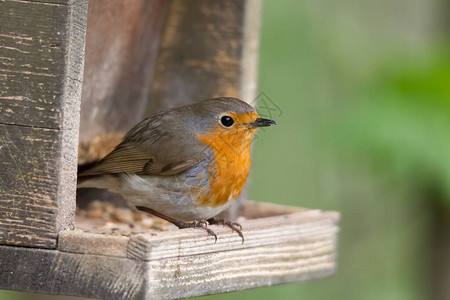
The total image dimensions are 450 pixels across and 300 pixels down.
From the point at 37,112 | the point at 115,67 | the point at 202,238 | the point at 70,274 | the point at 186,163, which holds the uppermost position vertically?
the point at 115,67

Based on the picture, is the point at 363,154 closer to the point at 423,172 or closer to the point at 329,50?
the point at 423,172

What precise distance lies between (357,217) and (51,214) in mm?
4452

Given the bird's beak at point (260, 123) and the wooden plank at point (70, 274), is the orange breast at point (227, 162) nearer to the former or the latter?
the bird's beak at point (260, 123)

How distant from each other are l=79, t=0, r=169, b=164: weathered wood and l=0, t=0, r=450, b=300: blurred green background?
147cm

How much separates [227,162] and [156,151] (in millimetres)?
354

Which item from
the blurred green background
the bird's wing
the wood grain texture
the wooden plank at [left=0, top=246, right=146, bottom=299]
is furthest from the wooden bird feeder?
the blurred green background

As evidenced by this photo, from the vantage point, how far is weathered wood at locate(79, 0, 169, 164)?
419 centimetres

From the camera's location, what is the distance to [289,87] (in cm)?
737

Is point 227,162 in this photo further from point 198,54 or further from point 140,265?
point 198,54

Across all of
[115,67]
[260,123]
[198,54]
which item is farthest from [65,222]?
[198,54]

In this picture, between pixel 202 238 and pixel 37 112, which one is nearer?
pixel 37 112

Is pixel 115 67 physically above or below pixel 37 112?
above

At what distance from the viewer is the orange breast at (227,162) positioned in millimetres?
3902

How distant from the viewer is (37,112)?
3375 millimetres
